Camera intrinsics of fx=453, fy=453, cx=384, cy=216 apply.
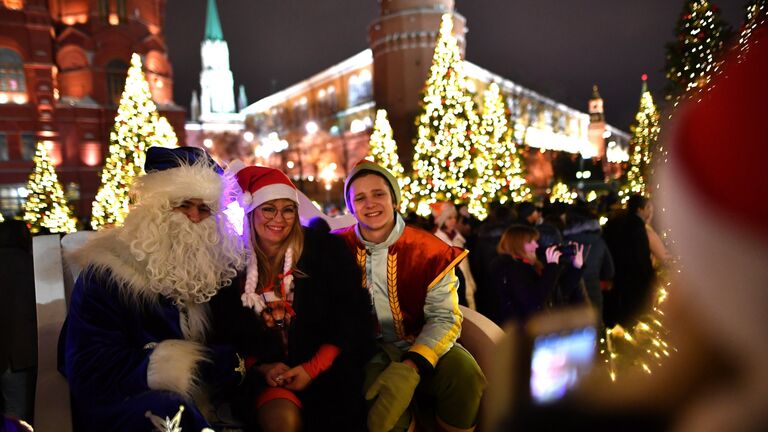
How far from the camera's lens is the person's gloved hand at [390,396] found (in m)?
2.47

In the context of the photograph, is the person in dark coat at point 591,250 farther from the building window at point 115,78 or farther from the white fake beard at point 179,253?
the building window at point 115,78

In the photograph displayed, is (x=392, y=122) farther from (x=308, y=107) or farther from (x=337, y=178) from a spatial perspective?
(x=308, y=107)

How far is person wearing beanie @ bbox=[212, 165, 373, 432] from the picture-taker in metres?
2.61

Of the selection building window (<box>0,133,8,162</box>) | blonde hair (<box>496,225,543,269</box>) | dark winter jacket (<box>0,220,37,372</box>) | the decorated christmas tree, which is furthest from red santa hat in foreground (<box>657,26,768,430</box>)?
building window (<box>0,133,8,162</box>)

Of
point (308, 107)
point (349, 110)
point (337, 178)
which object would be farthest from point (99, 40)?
point (308, 107)

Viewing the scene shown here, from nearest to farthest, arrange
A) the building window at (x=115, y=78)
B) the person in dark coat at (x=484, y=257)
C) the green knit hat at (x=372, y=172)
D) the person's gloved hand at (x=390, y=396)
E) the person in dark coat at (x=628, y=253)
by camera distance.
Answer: the person's gloved hand at (x=390, y=396) → the green knit hat at (x=372, y=172) → the person in dark coat at (x=628, y=253) → the person in dark coat at (x=484, y=257) → the building window at (x=115, y=78)

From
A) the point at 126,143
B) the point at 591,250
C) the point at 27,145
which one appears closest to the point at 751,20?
the point at 591,250

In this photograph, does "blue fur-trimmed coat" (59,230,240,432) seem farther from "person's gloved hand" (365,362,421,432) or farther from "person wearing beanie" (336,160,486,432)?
"person wearing beanie" (336,160,486,432)

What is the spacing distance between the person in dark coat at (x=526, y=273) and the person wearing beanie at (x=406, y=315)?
1.06m

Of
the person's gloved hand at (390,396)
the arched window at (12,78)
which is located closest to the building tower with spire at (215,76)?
the arched window at (12,78)

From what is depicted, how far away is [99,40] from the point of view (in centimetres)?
3369

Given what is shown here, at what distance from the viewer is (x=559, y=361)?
102 centimetres

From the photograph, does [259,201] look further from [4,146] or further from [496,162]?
[4,146]

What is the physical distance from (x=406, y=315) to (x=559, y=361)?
6.90ft
